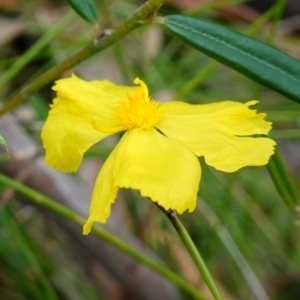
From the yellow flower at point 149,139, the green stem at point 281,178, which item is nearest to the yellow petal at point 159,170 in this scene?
the yellow flower at point 149,139

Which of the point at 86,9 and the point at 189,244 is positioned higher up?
the point at 86,9

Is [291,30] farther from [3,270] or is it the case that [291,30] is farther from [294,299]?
[3,270]

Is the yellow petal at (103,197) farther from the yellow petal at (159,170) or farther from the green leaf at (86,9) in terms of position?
the green leaf at (86,9)

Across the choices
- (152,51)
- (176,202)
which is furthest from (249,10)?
(176,202)

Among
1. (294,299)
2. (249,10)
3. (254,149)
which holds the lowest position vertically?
(294,299)

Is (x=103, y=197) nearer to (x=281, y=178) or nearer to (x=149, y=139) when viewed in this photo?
(x=149, y=139)

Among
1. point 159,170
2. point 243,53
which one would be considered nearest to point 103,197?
point 159,170
